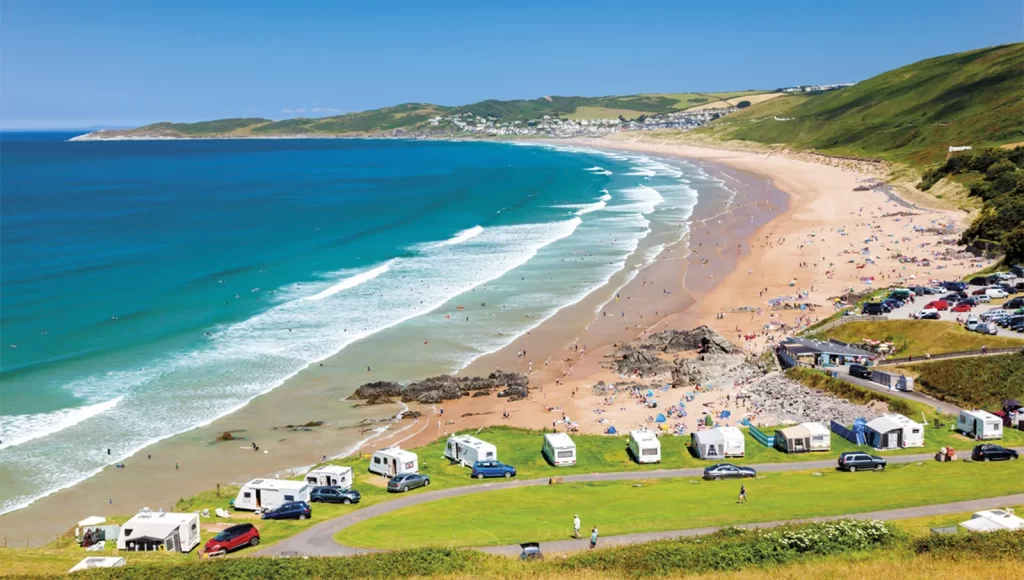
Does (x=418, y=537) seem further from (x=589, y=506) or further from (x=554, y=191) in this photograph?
(x=554, y=191)

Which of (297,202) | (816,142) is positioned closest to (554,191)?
(297,202)

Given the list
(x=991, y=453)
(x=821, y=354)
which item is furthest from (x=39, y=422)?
(x=991, y=453)

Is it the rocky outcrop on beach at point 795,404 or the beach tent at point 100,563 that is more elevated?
the beach tent at point 100,563

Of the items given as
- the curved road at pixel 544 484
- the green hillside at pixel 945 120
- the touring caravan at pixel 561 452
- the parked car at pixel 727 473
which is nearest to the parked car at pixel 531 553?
the curved road at pixel 544 484

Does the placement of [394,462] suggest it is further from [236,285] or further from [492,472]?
[236,285]

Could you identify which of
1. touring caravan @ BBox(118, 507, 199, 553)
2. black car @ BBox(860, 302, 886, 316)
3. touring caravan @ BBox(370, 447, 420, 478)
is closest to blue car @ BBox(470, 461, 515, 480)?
touring caravan @ BBox(370, 447, 420, 478)

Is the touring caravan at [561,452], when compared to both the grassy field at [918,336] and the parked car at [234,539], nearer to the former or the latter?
the parked car at [234,539]

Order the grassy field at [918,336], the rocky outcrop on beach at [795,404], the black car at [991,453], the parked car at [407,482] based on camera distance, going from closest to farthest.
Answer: the parked car at [407,482], the black car at [991,453], the rocky outcrop on beach at [795,404], the grassy field at [918,336]
